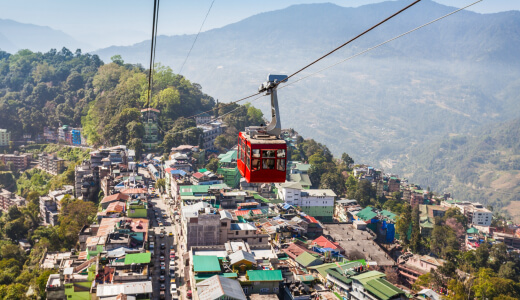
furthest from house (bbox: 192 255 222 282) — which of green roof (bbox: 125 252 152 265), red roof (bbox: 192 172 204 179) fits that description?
red roof (bbox: 192 172 204 179)

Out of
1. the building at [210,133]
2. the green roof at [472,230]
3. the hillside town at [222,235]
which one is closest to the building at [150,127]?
the hillside town at [222,235]

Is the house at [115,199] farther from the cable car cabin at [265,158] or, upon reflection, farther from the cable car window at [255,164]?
the cable car window at [255,164]

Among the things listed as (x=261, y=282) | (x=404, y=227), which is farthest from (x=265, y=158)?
(x=404, y=227)

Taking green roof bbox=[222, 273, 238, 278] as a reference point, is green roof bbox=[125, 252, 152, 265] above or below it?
above

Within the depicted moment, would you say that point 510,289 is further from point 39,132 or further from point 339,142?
point 339,142

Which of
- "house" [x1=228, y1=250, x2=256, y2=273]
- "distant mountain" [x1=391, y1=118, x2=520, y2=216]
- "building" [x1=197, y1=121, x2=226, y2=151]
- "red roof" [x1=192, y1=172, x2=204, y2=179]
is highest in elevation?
"building" [x1=197, y1=121, x2=226, y2=151]

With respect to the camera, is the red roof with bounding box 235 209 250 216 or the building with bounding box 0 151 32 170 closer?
the red roof with bounding box 235 209 250 216

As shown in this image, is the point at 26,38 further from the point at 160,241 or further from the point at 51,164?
the point at 160,241

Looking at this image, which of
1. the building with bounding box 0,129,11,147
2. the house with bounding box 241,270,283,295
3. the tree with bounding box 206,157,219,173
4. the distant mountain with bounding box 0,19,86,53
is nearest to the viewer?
the house with bounding box 241,270,283,295

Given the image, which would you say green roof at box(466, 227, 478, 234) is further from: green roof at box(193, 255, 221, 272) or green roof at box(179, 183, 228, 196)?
green roof at box(193, 255, 221, 272)
